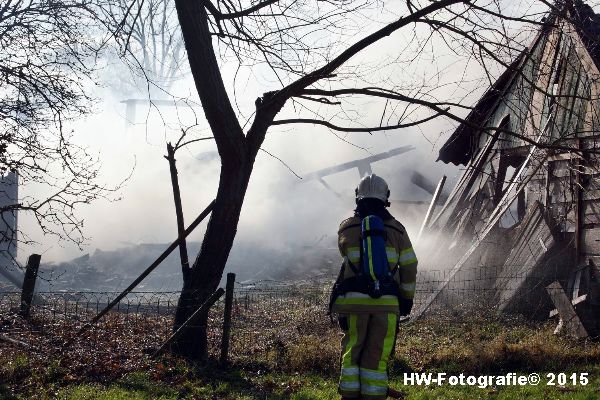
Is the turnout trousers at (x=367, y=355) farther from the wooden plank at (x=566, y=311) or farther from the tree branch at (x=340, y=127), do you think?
the wooden plank at (x=566, y=311)

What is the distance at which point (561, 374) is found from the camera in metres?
6.98

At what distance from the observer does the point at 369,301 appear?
4.91 metres

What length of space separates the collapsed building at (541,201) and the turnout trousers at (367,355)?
12.4ft

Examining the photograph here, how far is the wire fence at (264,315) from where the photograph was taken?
8.42 m

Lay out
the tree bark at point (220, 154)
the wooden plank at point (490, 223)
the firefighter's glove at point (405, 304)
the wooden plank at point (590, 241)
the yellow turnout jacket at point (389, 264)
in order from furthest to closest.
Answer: the wooden plank at point (490, 223) → the wooden plank at point (590, 241) → the tree bark at point (220, 154) → the firefighter's glove at point (405, 304) → the yellow turnout jacket at point (389, 264)

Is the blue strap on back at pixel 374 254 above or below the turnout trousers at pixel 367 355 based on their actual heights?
above

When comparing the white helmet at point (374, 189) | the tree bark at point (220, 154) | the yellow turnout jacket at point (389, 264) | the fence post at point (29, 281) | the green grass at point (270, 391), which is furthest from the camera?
the fence post at point (29, 281)

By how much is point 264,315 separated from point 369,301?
21.6 feet

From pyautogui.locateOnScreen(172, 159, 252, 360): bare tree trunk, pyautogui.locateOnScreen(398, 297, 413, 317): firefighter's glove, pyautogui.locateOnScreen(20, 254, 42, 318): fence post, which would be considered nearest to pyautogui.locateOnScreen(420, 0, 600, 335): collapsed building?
pyautogui.locateOnScreen(172, 159, 252, 360): bare tree trunk

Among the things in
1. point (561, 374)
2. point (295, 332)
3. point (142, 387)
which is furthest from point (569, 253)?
point (142, 387)

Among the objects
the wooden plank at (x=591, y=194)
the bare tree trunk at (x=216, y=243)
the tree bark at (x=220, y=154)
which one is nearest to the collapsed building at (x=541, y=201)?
the wooden plank at (x=591, y=194)

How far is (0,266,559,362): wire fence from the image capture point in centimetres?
842

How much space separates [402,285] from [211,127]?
12.3ft

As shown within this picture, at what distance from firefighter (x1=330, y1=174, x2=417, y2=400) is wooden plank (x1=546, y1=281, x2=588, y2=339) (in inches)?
202
